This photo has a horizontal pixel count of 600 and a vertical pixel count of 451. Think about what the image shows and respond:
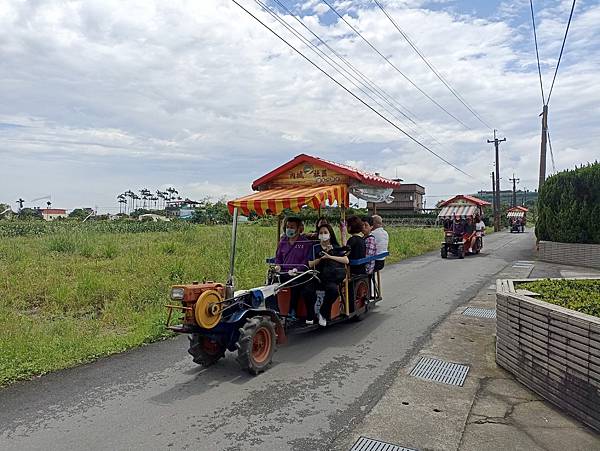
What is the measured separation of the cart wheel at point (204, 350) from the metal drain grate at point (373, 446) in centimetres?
243

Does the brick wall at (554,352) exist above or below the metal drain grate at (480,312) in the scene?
above

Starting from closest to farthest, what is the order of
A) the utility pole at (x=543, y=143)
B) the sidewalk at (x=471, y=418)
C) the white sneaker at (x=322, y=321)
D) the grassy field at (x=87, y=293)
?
1. the sidewalk at (x=471, y=418)
2. the grassy field at (x=87, y=293)
3. the white sneaker at (x=322, y=321)
4. the utility pole at (x=543, y=143)

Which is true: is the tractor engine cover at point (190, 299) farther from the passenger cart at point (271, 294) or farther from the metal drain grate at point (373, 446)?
the metal drain grate at point (373, 446)

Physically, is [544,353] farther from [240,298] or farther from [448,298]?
[448,298]

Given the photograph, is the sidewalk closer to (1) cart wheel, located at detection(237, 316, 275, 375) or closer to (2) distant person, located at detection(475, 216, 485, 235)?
(1) cart wheel, located at detection(237, 316, 275, 375)

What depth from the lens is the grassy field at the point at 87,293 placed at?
6.38m

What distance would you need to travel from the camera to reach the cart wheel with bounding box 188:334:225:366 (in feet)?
19.0

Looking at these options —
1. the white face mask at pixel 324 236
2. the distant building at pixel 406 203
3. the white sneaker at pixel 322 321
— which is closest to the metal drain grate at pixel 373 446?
the white sneaker at pixel 322 321

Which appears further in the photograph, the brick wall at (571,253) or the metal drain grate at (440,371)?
the brick wall at (571,253)

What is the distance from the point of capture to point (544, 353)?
4.93 metres

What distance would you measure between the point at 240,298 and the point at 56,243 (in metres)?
14.8

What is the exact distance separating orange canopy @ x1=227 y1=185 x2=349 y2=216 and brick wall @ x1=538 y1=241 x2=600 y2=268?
12.6 meters

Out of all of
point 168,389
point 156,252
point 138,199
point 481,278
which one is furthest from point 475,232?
point 138,199

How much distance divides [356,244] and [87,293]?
553 centimetres
